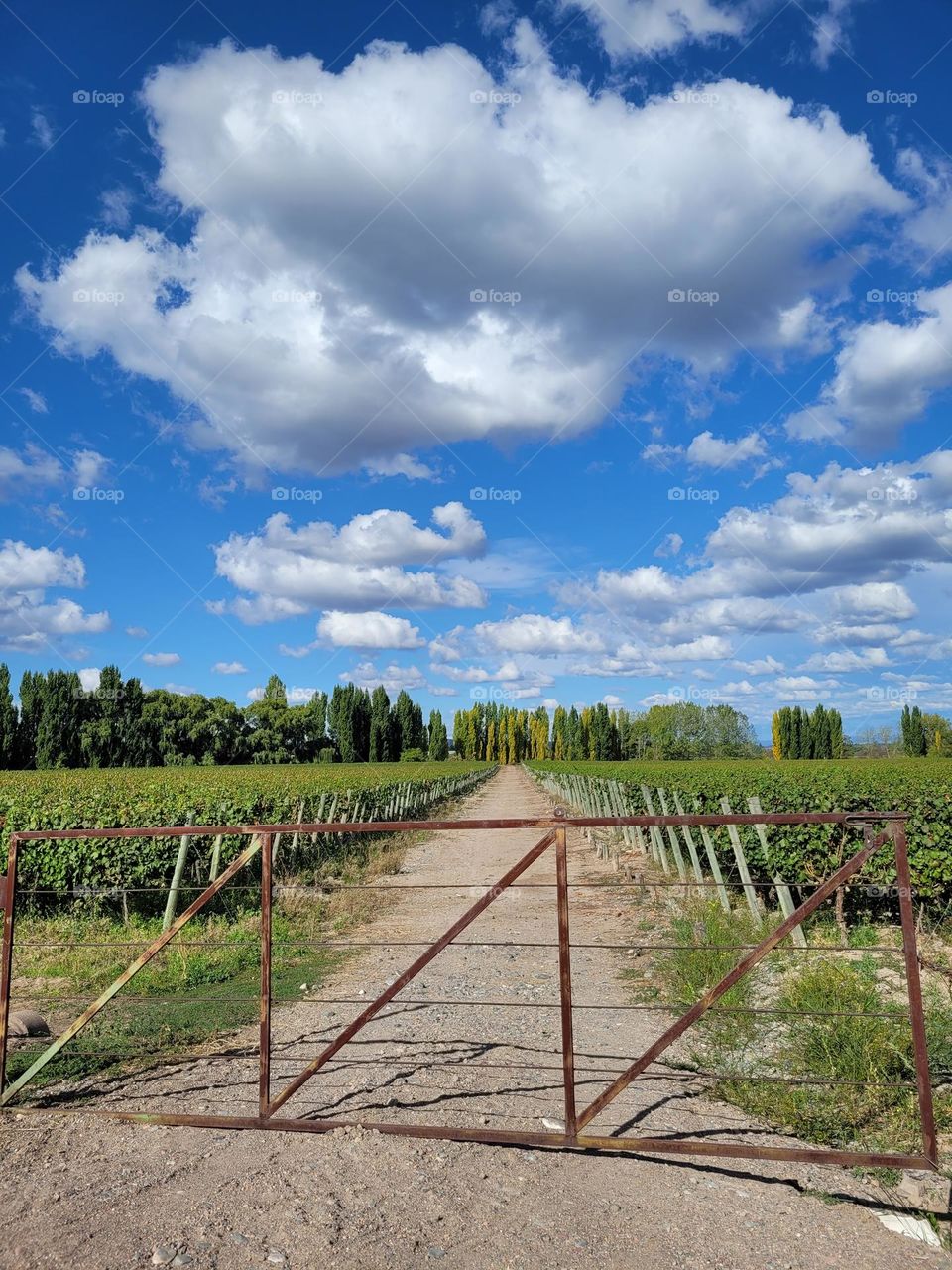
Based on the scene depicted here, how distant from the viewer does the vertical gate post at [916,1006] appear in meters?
3.87

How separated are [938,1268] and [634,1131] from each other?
5.21 feet

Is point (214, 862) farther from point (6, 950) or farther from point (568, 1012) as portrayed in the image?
point (568, 1012)

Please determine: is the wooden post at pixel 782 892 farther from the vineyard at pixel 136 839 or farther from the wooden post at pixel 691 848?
the vineyard at pixel 136 839

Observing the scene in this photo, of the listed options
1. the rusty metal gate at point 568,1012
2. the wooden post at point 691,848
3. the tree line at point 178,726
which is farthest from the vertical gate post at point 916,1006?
the tree line at point 178,726

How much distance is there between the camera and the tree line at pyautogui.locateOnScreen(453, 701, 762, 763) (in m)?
112

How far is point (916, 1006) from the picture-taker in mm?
3951

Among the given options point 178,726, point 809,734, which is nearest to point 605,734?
point 809,734

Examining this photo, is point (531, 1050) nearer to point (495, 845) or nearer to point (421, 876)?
point (421, 876)

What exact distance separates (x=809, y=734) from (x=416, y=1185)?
11094 cm

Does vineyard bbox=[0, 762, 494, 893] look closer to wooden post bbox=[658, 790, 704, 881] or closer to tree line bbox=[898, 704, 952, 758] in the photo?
wooden post bbox=[658, 790, 704, 881]

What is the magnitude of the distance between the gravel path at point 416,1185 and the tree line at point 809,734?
10644 centimetres

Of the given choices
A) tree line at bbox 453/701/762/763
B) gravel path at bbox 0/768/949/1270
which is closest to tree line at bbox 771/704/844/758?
tree line at bbox 453/701/762/763

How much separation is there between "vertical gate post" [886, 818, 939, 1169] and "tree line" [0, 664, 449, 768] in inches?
3219

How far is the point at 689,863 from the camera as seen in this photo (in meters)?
15.6
